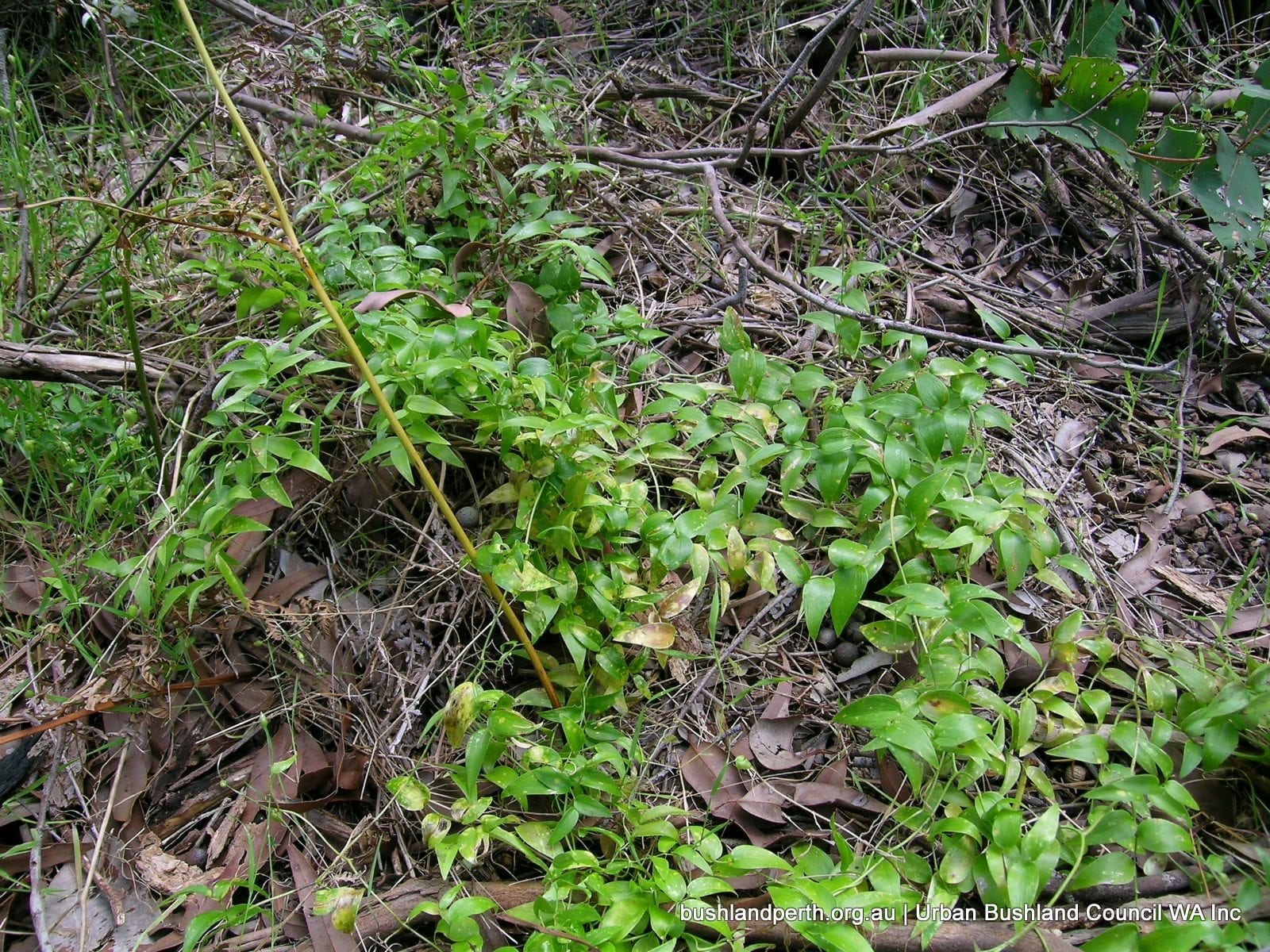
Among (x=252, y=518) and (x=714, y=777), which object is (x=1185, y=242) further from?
(x=252, y=518)

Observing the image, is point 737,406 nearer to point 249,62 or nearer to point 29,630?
point 29,630

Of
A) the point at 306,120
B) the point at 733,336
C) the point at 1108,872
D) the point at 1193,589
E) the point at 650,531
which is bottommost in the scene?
the point at 1193,589

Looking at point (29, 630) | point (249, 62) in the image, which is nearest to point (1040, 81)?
point (249, 62)

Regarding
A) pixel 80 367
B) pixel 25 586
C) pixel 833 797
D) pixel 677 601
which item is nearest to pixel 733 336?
pixel 677 601

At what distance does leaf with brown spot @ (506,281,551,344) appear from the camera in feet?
7.45

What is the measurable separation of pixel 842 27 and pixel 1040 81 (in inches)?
33.8

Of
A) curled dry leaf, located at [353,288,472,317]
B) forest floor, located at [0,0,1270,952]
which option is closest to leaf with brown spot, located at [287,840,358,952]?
forest floor, located at [0,0,1270,952]

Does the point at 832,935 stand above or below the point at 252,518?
below

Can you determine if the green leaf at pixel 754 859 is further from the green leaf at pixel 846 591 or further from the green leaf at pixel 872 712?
the green leaf at pixel 846 591

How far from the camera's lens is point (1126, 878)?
1.49m

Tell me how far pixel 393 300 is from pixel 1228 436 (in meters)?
2.24

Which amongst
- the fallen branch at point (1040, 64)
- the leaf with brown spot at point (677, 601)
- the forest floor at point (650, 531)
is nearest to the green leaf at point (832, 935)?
the forest floor at point (650, 531)

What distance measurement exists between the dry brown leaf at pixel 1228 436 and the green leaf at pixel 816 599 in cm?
132

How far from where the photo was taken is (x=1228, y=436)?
237 cm
